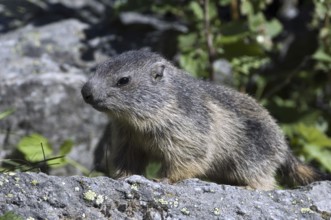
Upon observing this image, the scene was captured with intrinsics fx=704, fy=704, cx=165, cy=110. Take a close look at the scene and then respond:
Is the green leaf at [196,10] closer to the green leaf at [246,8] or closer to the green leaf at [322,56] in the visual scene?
the green leaf at [246,8]

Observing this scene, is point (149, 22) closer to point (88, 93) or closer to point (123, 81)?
point (123, 81)

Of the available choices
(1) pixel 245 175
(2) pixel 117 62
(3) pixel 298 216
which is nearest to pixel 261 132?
(1) pixel 245 175

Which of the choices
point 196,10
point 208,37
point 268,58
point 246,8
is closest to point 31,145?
point 208,37

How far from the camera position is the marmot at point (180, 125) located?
18.3 ft

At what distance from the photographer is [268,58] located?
8.39 m

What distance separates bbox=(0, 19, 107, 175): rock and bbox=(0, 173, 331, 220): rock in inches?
131

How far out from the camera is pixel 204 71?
816 centimetres

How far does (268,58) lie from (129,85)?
124 inches

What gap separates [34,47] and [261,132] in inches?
130

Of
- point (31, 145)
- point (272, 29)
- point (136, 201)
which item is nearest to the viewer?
point (136, 201)

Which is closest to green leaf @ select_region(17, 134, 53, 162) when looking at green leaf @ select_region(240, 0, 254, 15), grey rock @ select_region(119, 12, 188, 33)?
green leaf @ select_region(240, 0, 254, 15)

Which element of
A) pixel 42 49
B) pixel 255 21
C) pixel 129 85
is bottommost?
pixel 42 49

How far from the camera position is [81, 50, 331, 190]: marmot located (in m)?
5.58

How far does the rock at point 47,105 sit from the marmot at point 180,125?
1.82 meters
